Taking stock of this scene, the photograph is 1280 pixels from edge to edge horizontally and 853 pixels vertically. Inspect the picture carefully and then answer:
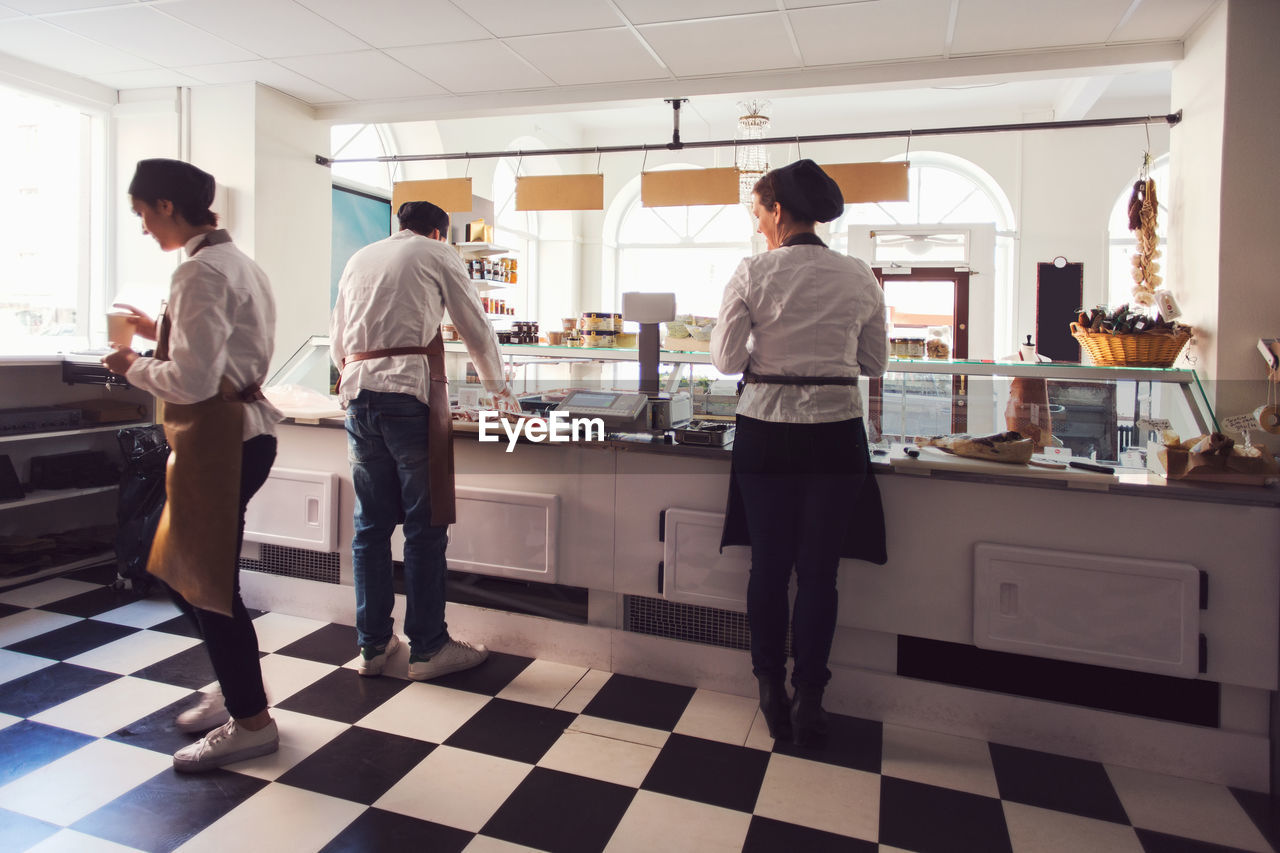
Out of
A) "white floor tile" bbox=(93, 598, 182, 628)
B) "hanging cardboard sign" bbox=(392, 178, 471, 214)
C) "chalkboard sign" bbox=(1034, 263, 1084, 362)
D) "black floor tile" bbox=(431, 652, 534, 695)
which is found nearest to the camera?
"black floor tile" bbox=(431, 652, 534, 695)

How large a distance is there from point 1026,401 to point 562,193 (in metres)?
2.95

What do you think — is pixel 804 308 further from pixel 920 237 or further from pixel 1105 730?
pixel 920 237

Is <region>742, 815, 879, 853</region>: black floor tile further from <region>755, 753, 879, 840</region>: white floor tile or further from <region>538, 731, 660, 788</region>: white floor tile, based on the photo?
<region>538, 731, 660, 788</region>: white floor tile

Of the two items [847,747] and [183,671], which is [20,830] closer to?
[183,671]

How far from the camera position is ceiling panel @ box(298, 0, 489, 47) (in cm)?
363

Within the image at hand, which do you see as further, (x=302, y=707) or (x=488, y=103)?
(x=488, y=103)

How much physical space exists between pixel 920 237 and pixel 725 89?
15.7 ft

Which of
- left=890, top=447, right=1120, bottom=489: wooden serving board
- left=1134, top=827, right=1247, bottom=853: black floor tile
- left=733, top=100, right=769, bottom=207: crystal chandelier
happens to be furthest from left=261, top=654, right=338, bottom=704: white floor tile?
left=733, top=100, right=769, bottom=207: crystal chandelier

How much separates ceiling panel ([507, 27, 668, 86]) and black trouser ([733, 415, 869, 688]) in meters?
2.47

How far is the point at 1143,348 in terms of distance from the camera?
3.21 metres

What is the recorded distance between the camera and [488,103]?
4934 millimetres

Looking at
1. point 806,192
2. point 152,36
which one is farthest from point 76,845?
point 152,36

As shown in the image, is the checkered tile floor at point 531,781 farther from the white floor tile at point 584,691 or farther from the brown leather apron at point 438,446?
the brown leather apron at point 438,446

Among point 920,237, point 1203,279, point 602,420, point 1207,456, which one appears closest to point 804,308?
point 602,420
